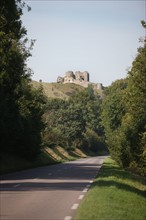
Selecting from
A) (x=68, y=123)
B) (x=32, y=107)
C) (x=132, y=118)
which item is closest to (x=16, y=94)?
(x=32, y=107)

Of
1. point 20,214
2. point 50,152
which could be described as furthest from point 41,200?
point 50,152

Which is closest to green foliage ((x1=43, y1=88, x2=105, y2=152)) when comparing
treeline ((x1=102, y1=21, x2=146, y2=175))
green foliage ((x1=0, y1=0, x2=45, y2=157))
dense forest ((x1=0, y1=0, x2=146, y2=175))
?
dense forest ((x1=0, y1=0, x2=146, y2=175))

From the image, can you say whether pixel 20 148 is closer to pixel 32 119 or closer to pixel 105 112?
pixel 32 119

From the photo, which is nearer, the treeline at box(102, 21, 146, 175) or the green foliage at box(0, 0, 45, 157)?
the green foliage at box(0, 0, 45, 157)

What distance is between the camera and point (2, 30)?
24.4 metres

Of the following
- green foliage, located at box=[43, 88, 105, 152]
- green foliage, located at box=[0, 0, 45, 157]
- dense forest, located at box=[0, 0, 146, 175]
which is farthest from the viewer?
green foliage, located at box=[43, 88, 105, 152]

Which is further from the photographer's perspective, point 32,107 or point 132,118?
point 32,107

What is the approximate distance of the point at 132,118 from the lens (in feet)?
142

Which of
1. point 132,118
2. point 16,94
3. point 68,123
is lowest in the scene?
point 132,118

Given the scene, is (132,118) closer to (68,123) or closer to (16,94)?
(16,94)

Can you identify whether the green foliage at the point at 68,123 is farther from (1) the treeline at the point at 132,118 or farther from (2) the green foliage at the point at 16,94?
(2) the green foliage at the point at 16,94

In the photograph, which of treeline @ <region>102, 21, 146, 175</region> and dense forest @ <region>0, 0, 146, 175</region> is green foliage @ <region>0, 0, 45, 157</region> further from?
treeline @ <region>102, 21, 146, 175</region>

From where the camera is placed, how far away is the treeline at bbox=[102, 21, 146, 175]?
93.0ft

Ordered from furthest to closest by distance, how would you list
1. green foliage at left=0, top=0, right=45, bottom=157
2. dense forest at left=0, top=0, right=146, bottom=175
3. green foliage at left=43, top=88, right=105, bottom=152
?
1. green foliage at left=43, top=88, right=105, bottom=152
2. dense forest at left=0, top=0, right=146, bottom=175
3. green foliage at left=0, top=0, right=45, bottom=157
